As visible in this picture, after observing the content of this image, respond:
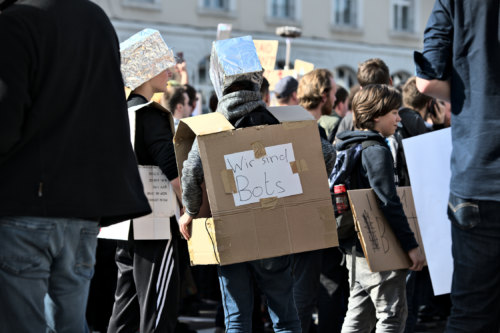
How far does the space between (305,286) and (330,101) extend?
172 cm

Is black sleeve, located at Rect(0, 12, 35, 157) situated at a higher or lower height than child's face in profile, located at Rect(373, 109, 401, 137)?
higher

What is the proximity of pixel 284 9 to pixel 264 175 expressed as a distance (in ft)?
74.2

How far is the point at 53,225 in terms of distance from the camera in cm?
258

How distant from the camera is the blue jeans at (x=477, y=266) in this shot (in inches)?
109

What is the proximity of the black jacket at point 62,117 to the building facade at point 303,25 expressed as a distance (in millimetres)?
19248

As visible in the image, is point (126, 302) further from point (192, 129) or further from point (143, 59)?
point (143, 59)

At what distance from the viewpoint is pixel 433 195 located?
458cm

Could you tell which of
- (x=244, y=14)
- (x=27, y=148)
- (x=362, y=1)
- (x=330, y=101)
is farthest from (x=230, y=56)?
(x=362, y=1)

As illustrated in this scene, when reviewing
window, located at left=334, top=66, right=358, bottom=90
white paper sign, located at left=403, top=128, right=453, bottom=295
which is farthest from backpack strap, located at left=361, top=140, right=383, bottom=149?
window, located at left=334, top=66, right=358, bottom=90

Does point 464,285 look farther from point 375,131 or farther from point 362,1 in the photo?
point 362,1

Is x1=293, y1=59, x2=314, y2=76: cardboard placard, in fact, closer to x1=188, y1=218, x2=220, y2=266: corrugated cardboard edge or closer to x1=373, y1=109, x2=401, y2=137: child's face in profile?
x1=373, y1=109, x2=401, y2=137: child's face in profile

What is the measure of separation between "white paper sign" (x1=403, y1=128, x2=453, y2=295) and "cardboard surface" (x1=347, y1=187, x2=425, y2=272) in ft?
0.61

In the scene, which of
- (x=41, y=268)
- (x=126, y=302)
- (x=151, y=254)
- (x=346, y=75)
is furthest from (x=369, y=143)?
(x=346, y=75)

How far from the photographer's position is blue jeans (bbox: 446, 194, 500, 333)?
277 centimetres
